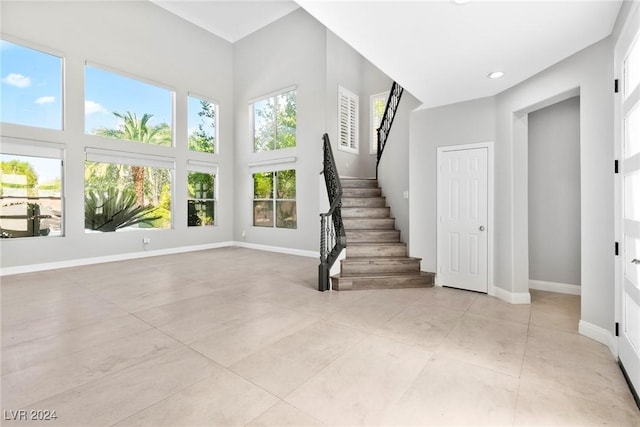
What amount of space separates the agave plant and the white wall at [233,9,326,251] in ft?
8.34

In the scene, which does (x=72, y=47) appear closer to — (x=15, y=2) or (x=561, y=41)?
(x=15, y=2)

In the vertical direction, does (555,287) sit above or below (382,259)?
below

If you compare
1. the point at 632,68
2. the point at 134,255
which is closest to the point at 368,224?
the point at 632,68

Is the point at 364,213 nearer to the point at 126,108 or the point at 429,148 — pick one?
the point at 429,148

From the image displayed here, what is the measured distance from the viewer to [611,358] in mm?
2422

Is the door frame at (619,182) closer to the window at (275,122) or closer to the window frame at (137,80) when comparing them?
the window at (275,122)

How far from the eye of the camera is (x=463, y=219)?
4.38m

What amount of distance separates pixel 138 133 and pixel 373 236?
585cm

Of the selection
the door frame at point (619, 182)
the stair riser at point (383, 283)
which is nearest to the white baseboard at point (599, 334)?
the door frame at point (619, 182)

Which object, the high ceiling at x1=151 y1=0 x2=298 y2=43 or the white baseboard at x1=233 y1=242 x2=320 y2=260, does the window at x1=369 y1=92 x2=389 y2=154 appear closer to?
the high ceiling at x1=151 y1=0 x2=298 y2=43

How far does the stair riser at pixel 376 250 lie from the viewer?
4.90 meters

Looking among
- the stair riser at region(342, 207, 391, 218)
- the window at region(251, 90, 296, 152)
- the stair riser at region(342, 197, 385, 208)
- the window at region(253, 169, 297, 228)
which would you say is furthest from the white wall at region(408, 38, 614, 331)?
the window at region(251, 90, 296, 152)

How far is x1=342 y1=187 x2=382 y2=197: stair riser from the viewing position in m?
6.08

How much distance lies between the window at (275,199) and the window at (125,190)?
2200 millimetres
